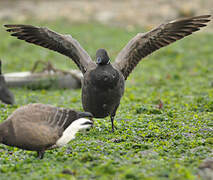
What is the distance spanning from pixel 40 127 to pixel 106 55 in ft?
7.78

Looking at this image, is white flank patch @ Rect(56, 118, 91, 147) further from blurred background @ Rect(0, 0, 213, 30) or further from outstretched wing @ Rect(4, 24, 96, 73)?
blurred background @ Rect(0, 0, 213, 30)

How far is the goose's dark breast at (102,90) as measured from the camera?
7.89 m

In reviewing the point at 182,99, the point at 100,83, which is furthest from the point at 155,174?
the point at 182,99

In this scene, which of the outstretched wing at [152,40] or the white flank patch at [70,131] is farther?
the outstretched wing at [152,40]

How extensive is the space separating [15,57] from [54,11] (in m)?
12.6

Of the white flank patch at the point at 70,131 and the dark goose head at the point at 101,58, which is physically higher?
the dark goose head at the point at 101,58

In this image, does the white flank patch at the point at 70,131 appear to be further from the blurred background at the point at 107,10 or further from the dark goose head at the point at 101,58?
A: the blurred background at the point at 107,10

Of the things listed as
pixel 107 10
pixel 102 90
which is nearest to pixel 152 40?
pixel 102 90

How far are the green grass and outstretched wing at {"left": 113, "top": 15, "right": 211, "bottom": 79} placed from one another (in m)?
1.38

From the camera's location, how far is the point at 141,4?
33.2 m

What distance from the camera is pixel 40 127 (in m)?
6.32

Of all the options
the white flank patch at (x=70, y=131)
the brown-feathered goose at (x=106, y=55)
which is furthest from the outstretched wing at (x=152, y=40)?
the white flank patch at (x=70, y=131)

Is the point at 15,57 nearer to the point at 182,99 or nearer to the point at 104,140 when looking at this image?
the point at 182,99

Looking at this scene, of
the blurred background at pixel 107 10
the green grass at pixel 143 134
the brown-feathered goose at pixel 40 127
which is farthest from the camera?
the blurred background at pixel 107 10
